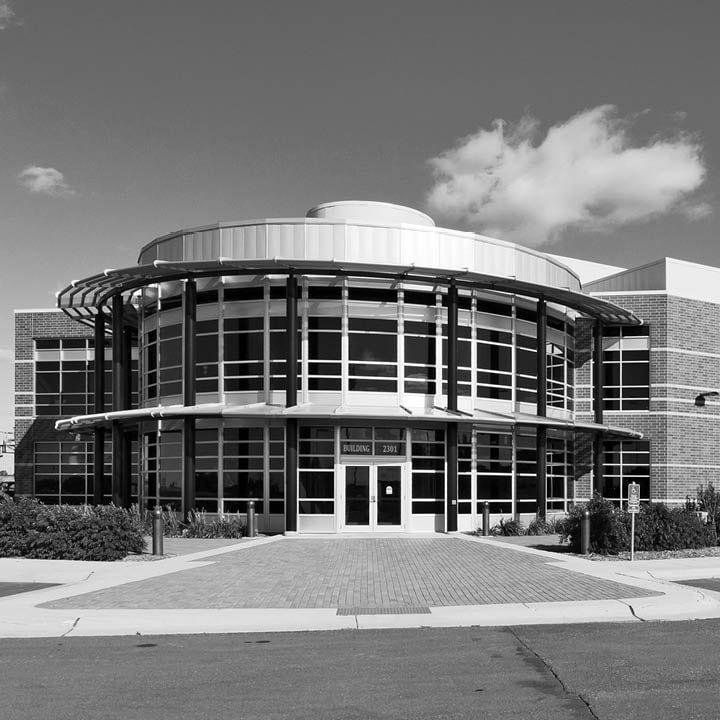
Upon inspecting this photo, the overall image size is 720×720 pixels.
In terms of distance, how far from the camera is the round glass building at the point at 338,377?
26.2m

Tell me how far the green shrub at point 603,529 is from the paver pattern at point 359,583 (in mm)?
1520

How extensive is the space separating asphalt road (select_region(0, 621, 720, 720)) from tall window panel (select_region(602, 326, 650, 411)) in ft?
71.9

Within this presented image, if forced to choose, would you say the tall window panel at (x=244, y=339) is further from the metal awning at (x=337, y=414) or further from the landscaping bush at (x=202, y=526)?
the landscaping bush at (x=202, y=526)

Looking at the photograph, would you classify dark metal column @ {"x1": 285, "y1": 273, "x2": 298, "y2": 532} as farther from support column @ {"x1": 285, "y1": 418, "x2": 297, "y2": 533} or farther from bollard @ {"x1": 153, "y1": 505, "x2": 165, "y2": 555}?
bollard @ {"x1": 153, "y1": 505, "x2": 165, "y2": 555}

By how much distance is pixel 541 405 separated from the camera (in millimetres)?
28656

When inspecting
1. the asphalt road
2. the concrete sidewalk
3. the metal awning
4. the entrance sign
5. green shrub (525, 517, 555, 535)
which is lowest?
green shrub (525, 517, 555, 535)

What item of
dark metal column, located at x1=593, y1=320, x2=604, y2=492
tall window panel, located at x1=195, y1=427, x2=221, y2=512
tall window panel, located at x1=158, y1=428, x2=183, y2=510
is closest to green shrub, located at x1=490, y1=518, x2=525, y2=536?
dark metal column, located at x1=593, y1=320, x2=604, y2=492

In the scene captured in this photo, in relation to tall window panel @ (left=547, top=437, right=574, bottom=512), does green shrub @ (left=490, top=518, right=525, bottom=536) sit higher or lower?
lower

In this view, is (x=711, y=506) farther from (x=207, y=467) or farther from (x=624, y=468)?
(x=207, y=467)

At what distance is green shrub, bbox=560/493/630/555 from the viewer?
66.1 feet

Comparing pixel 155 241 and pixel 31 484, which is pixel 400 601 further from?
pixel 31 484

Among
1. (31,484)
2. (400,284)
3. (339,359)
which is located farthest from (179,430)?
(31,484)

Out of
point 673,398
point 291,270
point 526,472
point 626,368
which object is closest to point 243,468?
point 291,270

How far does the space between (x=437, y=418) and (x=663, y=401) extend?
11.2m
